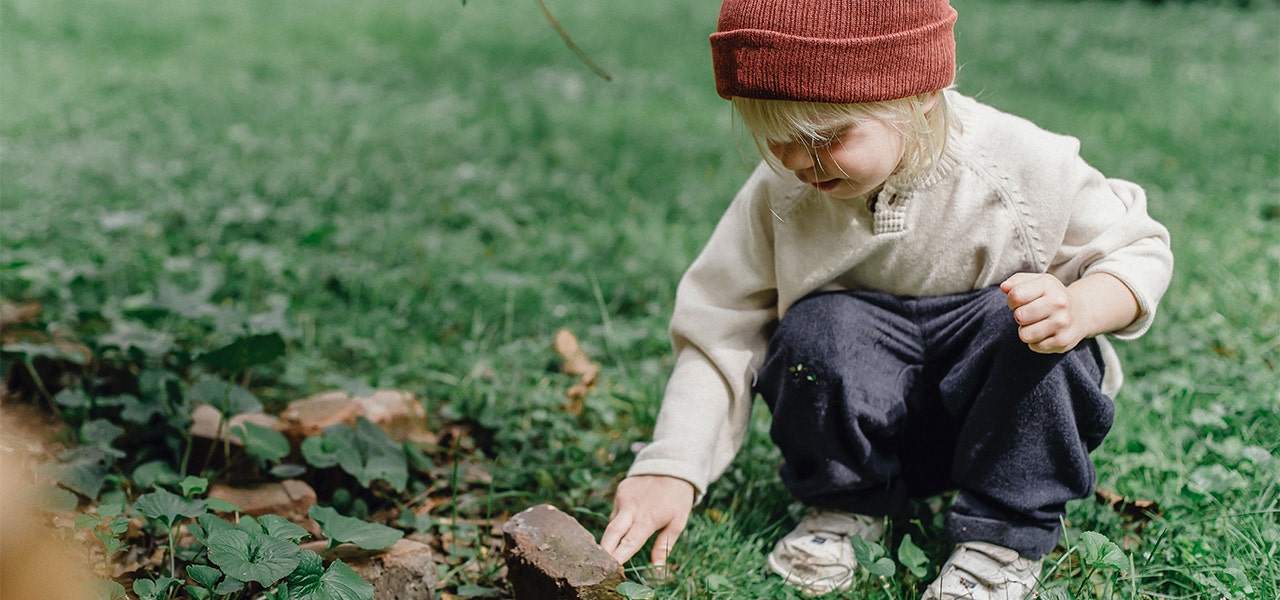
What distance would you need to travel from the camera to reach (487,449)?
7.02ft

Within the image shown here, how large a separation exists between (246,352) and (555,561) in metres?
0.78

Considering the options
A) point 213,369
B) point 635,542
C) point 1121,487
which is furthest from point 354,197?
point 1121,487

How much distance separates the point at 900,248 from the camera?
5.33 ft

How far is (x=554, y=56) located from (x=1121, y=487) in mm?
5194

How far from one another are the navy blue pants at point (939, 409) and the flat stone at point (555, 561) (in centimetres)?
39

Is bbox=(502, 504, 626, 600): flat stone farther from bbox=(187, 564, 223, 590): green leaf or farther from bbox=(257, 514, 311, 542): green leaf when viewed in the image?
bbox=(187, 564, 223, 590): green leaf

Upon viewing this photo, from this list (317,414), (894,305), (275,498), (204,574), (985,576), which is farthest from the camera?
(317,414)

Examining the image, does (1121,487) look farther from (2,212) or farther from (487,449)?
(2,212)

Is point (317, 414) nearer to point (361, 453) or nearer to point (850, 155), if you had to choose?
point (361, 453)

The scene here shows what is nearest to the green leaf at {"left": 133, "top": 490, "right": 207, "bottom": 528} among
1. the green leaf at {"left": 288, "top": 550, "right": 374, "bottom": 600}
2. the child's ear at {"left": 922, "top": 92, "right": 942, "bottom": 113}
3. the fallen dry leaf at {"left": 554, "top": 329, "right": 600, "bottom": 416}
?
the green leaf at {"left": 288, "top": 550, "right": 374, "bottom": 600}

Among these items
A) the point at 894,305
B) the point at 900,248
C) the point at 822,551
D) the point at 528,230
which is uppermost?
the point at 900,248

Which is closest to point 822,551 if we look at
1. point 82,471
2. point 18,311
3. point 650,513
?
point 650,513

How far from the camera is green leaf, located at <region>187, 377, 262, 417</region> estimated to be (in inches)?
75.5

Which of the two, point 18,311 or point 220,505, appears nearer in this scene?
point 220,505
